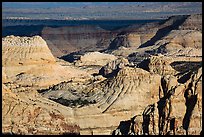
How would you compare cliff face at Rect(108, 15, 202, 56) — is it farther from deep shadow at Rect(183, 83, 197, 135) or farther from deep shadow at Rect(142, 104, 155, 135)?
deep shadow at Rect(142, 104, 155, 135)

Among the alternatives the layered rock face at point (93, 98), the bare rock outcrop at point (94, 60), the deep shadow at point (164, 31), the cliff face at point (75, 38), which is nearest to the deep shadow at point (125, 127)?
the layered rock face at point (93, 98)

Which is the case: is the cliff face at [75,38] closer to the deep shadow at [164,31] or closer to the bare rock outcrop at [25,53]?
the deep shadow at [164,31]

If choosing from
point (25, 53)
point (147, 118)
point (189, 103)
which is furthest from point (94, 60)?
point (147, 118)

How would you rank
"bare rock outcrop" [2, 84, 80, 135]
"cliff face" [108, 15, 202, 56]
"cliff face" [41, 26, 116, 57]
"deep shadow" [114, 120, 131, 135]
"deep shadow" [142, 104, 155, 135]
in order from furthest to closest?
"cliff face" [41, 26, 116, 57]
"cliff face" [108, 15, 202, 56]
"deep shadow" [114, 120, 131, 135]
"deep shadow" [142, 104, 155, 135]
"bare rock outcrop" [2, 84, 80, 135]

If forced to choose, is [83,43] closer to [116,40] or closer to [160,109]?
[116,40]

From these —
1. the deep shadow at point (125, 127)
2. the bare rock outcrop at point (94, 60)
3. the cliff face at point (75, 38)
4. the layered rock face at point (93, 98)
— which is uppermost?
the layered rock face at point (93, 98)

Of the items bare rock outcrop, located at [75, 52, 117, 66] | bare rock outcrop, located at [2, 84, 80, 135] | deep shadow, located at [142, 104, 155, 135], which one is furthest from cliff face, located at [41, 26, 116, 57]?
deep shadow, located at [142, 104, 155, 135]

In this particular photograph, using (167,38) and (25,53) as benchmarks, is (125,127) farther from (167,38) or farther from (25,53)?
(167,38)

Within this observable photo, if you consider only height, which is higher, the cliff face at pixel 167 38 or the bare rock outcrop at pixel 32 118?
the bare rock outcrop at pixel 32 118

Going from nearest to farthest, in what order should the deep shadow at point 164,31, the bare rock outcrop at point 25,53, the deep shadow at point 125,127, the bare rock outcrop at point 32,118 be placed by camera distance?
the bare rock outcrop at point 32,118, the deep shadow at point 125,127, the bare rock outcrop at point 25,53, the deep shadow at point 164,31

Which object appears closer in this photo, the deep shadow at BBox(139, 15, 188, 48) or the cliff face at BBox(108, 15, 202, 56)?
the cliff face at BBox(108, 15, 202, 56)

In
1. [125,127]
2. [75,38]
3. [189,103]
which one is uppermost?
[189,103]

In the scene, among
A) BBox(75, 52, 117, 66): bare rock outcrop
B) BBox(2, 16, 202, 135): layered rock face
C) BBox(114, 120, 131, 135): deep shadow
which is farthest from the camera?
BBox(75, 52, 117, 66): bare rock outcrop
